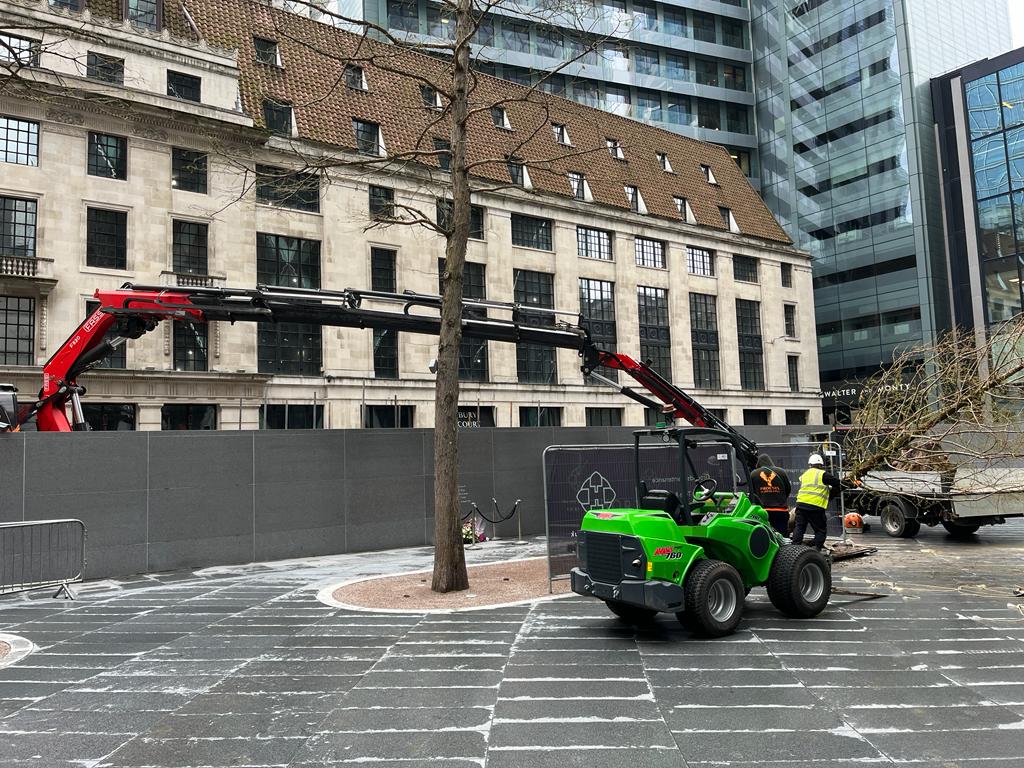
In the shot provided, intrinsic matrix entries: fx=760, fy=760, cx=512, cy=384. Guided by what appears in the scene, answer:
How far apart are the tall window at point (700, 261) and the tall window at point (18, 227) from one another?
33.2 meters

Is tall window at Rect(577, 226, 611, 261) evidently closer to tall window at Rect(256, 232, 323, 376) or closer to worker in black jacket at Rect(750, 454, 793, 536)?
tall window at Rect(256, 232, 323, 376)

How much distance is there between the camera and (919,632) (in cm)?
944

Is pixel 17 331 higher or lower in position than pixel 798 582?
higher

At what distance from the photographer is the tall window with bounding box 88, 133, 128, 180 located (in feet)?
89.1

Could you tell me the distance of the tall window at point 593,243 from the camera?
135ft

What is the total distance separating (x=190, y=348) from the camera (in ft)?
92.8

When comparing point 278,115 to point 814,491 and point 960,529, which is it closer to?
point 814,491

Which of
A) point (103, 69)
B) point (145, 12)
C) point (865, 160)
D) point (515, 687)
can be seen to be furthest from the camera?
point (865, 160)

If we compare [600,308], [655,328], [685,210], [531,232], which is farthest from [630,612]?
[685,210]

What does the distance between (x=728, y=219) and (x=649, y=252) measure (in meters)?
8.71

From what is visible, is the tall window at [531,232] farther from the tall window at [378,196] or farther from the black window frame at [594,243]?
the tall window at [378,196]

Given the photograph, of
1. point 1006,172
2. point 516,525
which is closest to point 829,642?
point 516,525

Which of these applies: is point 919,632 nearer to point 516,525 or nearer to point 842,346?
point 516,525

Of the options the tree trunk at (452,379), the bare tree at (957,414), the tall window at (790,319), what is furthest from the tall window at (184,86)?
the tall window at (790,319)
